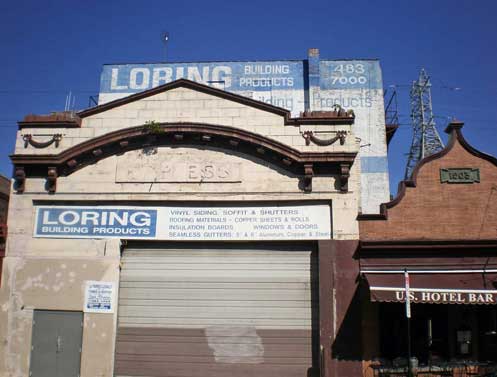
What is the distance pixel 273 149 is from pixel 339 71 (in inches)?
555

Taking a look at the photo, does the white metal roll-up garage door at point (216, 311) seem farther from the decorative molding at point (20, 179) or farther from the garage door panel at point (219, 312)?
the decorative molding at point (20, 179)

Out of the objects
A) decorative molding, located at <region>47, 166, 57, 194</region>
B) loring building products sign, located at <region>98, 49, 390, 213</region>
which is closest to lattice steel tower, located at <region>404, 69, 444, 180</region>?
loring building products sign, located at <region>98, 49, 390, 213</region>

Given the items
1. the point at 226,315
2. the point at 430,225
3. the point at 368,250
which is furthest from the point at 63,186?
the point at 430,225

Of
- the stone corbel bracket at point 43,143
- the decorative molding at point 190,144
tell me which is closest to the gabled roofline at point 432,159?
the decorative molding at point 190,144

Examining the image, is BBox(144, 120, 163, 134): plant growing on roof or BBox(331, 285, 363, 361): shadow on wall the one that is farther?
BBox(144, 120, 163, 134): plant growing on roof

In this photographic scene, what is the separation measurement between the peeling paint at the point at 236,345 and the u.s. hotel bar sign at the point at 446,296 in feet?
12.2

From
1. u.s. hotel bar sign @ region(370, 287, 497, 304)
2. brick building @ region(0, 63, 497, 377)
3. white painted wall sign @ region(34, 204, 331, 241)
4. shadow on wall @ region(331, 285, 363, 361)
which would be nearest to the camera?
u.s. hotel bar sign @ region(370, 287, 497, 304)

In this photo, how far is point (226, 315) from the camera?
15141 millimetres

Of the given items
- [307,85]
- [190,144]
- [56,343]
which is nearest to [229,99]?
[190,144]

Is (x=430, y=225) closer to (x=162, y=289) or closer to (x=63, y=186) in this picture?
(x=162, y=289)

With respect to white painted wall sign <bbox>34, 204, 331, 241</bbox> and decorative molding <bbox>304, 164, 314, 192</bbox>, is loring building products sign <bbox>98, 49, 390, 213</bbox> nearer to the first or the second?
decorative molding <bbox>304, 164, 314, 192</bbox>

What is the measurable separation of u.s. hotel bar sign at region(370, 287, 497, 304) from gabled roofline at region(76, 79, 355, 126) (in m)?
5.48

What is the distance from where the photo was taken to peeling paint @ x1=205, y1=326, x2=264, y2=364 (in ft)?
48.5

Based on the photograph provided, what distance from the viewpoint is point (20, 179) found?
632 inches
